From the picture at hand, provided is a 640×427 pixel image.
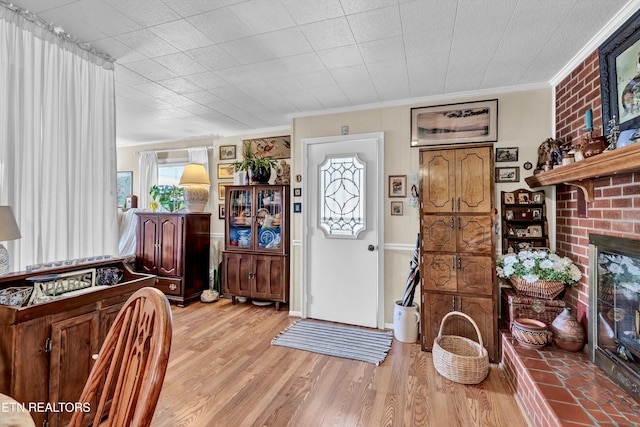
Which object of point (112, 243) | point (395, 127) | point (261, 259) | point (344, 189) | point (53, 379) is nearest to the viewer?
point (53, 379)

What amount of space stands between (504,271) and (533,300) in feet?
0.94

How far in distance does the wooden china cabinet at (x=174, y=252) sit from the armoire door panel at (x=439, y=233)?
3094 mm

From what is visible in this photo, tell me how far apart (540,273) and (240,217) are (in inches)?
131

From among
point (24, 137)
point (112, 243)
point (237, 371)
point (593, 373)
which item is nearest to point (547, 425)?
point (593, 373)

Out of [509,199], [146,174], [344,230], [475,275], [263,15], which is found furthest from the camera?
[146,174]

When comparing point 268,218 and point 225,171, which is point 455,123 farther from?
point 225,171

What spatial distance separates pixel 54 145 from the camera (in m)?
2.00

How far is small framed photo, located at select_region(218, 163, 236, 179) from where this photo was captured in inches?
182

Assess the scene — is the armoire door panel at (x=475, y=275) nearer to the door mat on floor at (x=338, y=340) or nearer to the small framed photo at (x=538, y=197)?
the small framed photo at (x=538, y=197)

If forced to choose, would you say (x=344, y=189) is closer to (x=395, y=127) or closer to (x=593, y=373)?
(x=395, y=127)

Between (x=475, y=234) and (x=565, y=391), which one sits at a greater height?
(x=475, y=234)

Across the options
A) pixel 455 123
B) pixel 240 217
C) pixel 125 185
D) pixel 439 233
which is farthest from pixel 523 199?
pixel 125 185

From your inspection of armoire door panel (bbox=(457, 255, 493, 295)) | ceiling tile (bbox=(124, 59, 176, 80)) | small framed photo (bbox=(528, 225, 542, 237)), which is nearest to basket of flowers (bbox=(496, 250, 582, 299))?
armoire door panel (bbox=(457, 255, 493, 295))

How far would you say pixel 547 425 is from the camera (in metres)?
1.61
